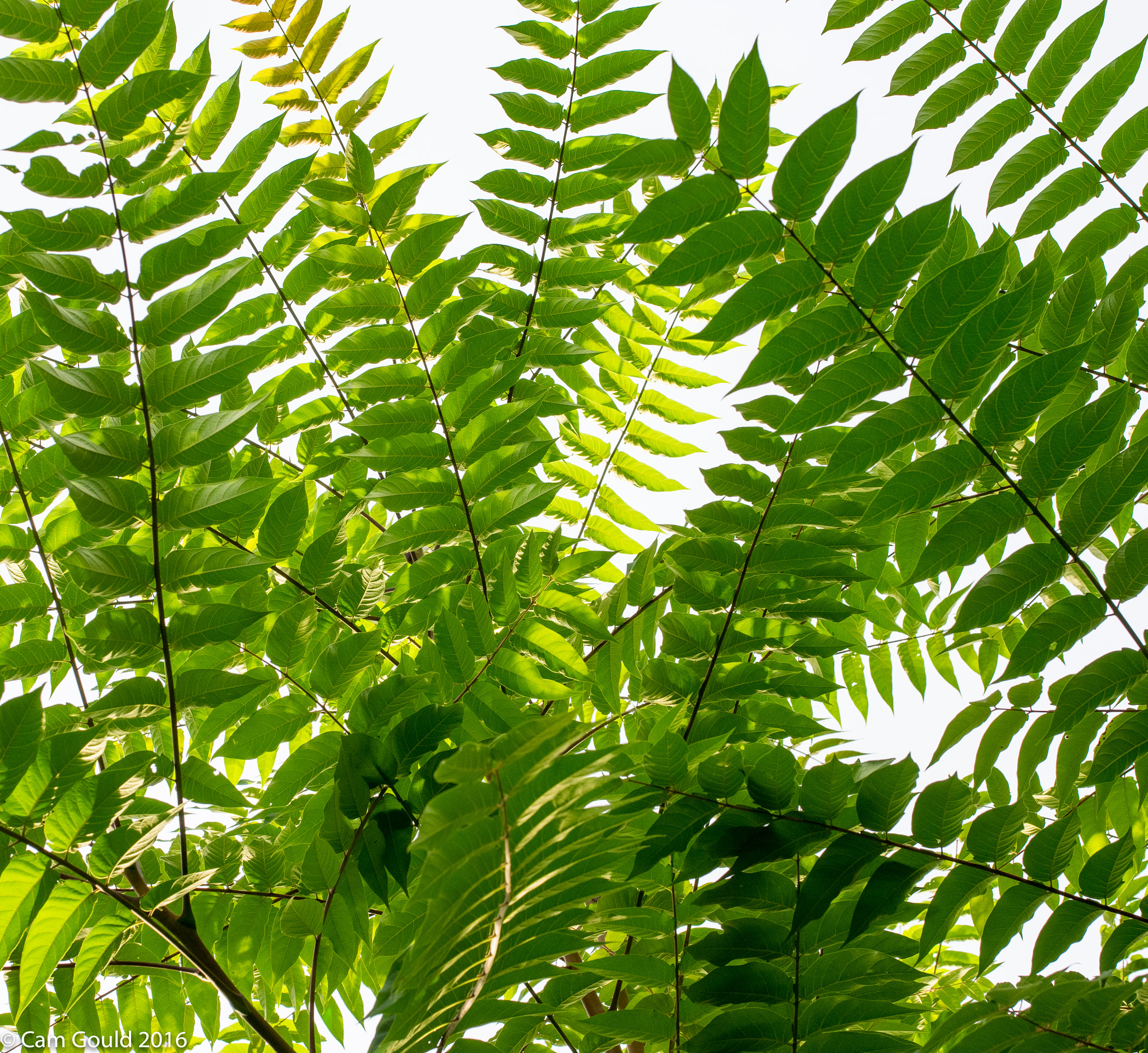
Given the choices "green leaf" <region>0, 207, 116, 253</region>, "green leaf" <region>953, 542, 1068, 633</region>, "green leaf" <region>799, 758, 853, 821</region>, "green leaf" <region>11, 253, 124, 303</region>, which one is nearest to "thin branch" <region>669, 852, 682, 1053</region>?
"green leaf" <region>799, 758, 853, 821</region>

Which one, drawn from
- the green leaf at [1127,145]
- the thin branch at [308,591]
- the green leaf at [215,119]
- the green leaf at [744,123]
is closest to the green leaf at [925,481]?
the green leaf at [744,123]

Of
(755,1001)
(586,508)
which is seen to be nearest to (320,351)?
(586,508)

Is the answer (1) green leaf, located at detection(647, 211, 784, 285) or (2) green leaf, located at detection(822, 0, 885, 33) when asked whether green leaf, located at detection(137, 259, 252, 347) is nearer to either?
(1) green leaf, located at detection(647, 211, 784, 285)

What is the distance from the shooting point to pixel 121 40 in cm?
192

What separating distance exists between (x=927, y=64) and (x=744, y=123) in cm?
95

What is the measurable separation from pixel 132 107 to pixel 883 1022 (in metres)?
2.55

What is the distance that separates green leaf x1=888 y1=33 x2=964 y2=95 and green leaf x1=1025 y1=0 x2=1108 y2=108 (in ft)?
0.62

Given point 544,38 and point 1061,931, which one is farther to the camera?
point 544,38

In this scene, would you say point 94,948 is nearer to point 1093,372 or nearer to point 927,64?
point 1093,372

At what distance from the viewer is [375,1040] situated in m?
1.42

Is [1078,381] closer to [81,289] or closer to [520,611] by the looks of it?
[520,611]

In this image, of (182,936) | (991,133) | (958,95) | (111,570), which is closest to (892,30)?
(958,95)

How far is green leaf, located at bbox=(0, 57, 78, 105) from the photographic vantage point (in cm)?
196

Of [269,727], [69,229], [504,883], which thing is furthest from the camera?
[269,727]
